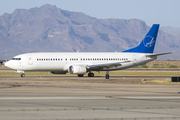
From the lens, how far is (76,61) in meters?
57.8

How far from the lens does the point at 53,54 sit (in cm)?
5788

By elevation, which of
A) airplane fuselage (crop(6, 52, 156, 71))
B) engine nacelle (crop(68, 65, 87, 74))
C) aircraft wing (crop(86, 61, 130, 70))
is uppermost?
airplane fuselage (crop(6, 52, 156, 71))

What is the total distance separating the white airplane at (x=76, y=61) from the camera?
184ft

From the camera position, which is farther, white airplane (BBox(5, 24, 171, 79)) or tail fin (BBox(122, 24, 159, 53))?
tail fin (BBox(122, 24, 159, 53))

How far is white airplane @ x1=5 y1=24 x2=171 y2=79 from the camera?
5619 centimetres

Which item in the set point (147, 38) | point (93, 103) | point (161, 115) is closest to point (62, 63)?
point (147, 38)

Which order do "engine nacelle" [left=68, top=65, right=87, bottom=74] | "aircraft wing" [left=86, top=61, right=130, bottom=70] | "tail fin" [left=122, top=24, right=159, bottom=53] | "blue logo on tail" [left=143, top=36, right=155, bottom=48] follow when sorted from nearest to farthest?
"engine nacelle" [left=68, top=65, right=87, bottom=74]
"aircraft wing" [left=86, top=61, right=130, bottom=70]
"tail fin" [left=122, top=24, right=159, bottom=53]
"blue logo on tail" [left=143, top=36, right=155, bottom=48]

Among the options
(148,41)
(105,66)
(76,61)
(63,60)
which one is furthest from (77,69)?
(148,41)

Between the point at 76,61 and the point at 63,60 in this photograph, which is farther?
the point at 76,61

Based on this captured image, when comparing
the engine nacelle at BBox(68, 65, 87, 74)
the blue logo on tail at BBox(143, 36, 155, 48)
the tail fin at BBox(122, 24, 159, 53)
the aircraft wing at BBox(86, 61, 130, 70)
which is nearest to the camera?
the engine nacelle at BBox(68, 65, 87, 74)

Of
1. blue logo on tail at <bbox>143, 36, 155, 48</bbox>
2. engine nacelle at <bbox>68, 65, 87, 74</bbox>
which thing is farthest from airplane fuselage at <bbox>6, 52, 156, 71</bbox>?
blue logo on tail at <bbox>143, 36, 155, 48</bbox>

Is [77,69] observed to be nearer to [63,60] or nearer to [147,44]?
[63,60]

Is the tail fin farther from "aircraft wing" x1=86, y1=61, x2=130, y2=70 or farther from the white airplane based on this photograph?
"aircraft wing" x1=86, y1=61, x2=130, y2=70

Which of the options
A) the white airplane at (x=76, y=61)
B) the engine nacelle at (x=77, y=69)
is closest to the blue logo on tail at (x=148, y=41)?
the white airplane at (x=76, y=61)
